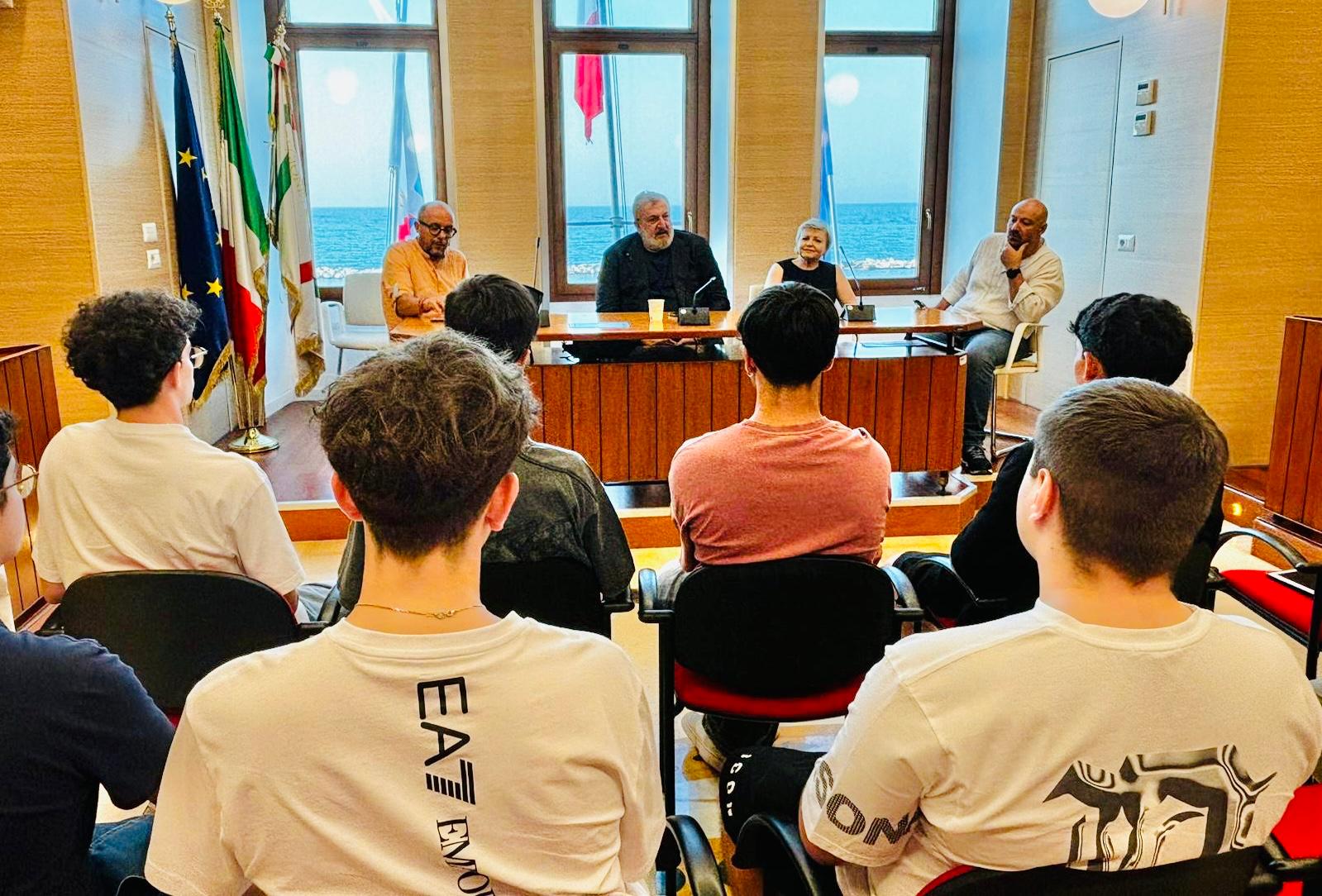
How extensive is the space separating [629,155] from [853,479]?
17.3ft

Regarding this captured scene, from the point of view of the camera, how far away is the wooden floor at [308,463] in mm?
4508

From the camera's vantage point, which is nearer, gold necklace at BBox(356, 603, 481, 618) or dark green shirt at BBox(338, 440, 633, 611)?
gold necklace at BBox(356, 603, 481, 618)

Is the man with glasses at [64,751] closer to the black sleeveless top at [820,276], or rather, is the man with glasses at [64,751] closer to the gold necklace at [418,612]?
the gold necklace at [418,612]

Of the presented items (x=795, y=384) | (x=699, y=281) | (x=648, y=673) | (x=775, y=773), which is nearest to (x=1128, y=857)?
(x=775, y=773)

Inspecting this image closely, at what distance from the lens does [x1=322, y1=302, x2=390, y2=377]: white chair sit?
6.06 m

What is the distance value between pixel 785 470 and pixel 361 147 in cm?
560

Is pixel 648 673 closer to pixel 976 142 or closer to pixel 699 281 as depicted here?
pixel 699 281

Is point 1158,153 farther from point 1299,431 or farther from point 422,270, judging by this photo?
point 422,270

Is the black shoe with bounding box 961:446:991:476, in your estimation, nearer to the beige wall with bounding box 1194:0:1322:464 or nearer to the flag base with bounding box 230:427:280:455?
the beige wall with bounding box 1194:0:1322:464

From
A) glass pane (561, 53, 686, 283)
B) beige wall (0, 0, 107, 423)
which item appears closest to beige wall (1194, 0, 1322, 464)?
glass pane (561, 53, 686, 283)

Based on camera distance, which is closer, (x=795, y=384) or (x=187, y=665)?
(x=187, y=665)

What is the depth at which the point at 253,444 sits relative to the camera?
213 inches

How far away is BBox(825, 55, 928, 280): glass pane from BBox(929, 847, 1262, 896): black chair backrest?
21.1ft

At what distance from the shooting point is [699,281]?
5480mm
